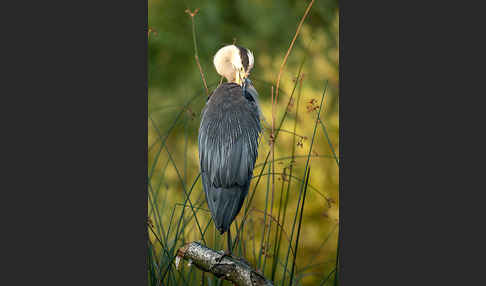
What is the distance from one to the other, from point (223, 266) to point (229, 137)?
34.2 inches

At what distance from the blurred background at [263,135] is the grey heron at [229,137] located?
0.10 meters

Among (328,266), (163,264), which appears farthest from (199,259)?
(328,266)

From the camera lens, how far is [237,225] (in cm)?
413

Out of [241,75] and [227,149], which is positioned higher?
[241,75]

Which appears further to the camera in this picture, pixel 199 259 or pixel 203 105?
pixel 203 105

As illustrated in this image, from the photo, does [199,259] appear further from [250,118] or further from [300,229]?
[250,118]

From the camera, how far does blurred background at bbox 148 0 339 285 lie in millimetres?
4148

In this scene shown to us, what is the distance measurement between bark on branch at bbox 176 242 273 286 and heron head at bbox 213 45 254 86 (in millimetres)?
1193

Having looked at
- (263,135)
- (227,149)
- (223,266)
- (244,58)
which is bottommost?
(223,266)

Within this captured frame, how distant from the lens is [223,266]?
12.7 ft

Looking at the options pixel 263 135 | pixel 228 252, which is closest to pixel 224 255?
pixel 228 252

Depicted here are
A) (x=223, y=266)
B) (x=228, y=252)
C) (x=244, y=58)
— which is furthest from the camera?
(x=244, y=58)

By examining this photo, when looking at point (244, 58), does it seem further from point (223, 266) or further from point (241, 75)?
point (223, 266)

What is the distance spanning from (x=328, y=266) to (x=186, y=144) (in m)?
1.33
